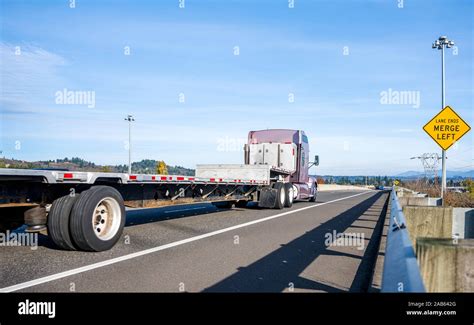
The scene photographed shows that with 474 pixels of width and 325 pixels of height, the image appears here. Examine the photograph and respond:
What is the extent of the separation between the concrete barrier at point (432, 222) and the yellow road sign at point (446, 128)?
28.6 feet

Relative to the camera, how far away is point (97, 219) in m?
7.21

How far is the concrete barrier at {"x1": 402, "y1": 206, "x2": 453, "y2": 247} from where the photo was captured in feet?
18.2

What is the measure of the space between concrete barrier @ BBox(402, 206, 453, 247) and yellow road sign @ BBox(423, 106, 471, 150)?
8.72 m

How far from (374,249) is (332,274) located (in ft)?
7.98

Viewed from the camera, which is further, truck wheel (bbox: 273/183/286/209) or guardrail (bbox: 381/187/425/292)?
truck wheel (bbox: 273/183/286/209)

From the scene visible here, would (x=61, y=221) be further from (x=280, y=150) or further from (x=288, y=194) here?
(x=280, y=150)

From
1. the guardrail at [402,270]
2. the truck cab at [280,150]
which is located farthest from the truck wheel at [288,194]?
the guardrail at [402,270]

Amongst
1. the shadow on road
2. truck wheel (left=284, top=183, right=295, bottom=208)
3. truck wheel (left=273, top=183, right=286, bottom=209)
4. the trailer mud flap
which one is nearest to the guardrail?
the shadow on road

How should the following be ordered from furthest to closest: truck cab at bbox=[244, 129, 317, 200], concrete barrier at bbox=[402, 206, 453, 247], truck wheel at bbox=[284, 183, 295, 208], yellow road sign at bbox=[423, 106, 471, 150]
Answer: truck cab at bbox=[244, 129, 317, 200] → truck wheel at bbox=[284, 183, 295, 208] → yellow road sign at bbox=[423, 106, 471, 150] → concrete barrier at bbox=[402, 206, 453, 247]

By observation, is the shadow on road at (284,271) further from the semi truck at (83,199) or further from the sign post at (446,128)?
the sign post at (446,128)

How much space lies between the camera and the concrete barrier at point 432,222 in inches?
219

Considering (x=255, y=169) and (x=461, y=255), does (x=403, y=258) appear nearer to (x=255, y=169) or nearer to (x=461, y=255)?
(x=461, y=255)

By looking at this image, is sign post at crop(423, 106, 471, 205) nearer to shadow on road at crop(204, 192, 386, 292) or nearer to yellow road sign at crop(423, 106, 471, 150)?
yellow road sign at crop(423, 106, 471, 150)
